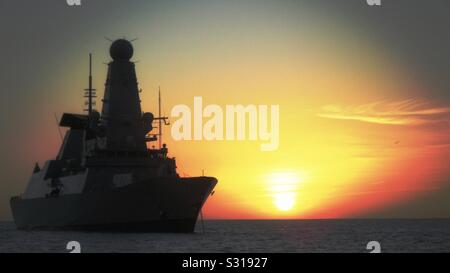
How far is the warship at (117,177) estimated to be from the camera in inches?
2239

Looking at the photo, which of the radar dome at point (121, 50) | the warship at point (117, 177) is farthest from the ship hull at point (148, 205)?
the radar dome at point (121, 50)

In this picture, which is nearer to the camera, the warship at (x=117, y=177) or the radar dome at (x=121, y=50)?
the warship at (x=117, y=177)

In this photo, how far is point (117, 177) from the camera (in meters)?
58.9

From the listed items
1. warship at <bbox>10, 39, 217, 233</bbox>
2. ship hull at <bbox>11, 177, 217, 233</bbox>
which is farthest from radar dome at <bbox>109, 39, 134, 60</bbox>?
ship hull at <bbox>11, 177, 217, 233</bbox>

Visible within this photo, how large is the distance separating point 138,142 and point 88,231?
8547 millimetres

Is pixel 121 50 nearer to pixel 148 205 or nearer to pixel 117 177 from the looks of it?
pixel 117 177

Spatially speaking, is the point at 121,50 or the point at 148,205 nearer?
the point at 148,205

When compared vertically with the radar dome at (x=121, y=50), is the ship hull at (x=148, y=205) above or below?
below

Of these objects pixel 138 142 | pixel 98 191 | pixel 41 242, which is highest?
pixel 138 142

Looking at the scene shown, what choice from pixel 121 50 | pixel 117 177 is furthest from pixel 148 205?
pixel 121 50

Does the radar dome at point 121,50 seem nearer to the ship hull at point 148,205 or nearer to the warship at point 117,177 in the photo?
the warship at point 117,177
